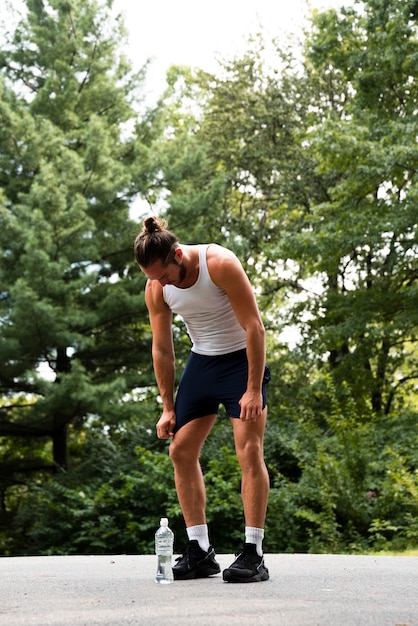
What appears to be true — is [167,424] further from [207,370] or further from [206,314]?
[206,314]

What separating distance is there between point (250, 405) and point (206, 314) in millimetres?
540

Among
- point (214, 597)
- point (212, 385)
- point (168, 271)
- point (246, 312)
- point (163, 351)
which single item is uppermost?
point (168, 271)

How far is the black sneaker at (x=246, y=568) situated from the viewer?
4918mm

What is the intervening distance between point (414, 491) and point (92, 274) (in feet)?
26.7

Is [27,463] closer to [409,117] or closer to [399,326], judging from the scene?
[399,326]

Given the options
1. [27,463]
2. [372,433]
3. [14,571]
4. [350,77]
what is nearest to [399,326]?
[372,433]

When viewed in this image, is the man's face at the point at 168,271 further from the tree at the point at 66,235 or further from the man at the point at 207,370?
the tree at the point at 66,235

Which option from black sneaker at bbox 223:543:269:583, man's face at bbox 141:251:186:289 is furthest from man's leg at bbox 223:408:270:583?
man's face at bbox 141:251:186:289

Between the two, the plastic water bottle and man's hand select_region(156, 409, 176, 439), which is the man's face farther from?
the plastic water bottle

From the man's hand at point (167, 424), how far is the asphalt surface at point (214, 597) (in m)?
0.81

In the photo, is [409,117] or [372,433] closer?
[372,433]

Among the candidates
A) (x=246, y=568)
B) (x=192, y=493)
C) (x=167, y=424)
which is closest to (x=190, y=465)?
(x=192, y=493)

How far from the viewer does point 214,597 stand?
432 centimetres

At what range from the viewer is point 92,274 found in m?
16.7
